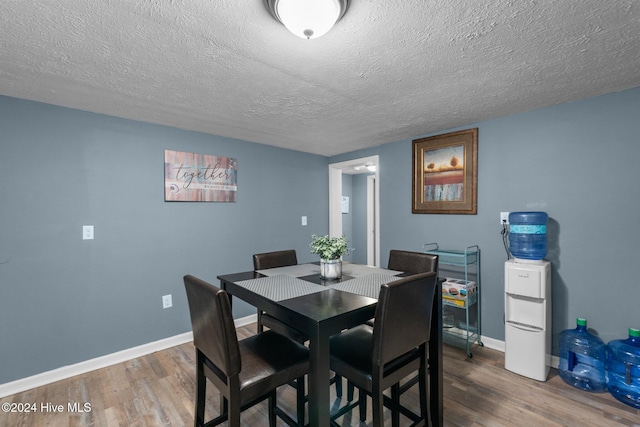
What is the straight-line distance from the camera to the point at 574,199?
7.44ft

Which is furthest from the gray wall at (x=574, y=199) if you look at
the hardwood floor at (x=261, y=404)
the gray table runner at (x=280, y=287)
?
the gray table runner at (x=280, y=287)

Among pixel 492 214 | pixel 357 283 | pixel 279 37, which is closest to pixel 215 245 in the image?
pixel 357 283

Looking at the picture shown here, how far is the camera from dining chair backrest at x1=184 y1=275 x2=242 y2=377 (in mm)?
1180

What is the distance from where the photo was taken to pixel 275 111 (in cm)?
241

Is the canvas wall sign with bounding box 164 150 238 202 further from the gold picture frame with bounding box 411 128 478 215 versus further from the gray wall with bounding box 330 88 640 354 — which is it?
the gray wall with bounding box 330 88 640 354

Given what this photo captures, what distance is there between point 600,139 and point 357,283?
2144mm

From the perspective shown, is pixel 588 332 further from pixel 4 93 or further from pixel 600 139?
pixel 4 93

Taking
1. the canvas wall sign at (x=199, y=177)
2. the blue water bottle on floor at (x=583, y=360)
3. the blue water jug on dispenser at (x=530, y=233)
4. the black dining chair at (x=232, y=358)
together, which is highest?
the canvas wall sign at (x=199, y=177)

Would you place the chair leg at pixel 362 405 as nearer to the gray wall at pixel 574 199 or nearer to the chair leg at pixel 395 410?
the chair leg at pixel 395 410

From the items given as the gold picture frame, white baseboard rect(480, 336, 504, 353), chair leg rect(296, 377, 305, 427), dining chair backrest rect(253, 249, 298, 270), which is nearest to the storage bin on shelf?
white baseboard rect(480, 336, 504, 353)

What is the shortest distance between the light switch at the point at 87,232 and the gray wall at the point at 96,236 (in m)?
0.03

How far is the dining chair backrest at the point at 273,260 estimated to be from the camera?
2.23 metres

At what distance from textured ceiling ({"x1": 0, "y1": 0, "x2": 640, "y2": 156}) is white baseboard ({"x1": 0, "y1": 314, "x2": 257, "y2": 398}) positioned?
6.77 feet

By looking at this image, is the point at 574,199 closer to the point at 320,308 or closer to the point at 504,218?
the point at 504,218
